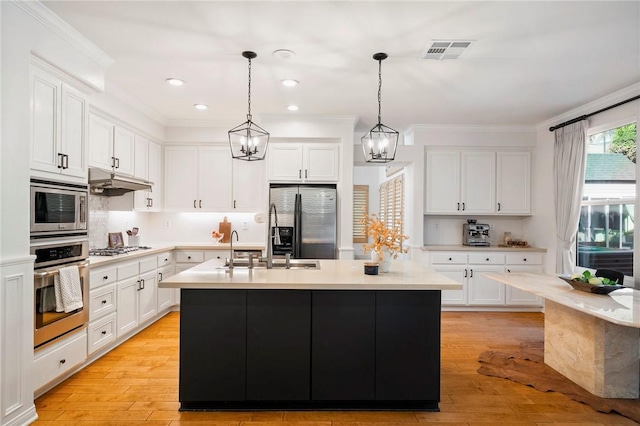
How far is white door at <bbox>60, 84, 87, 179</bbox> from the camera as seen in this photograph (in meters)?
2.76

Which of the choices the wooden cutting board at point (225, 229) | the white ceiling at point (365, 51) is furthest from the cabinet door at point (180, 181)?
the white ceiling at point (365, 51)

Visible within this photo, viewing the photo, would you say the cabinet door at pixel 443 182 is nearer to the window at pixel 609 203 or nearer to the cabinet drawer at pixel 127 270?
the window at pixel 609 203

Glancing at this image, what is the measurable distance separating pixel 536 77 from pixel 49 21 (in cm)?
392

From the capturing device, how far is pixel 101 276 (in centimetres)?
338

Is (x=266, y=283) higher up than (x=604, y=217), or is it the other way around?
(x=604, y=217)

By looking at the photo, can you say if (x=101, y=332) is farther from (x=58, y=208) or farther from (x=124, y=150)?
(x=124, y=150)

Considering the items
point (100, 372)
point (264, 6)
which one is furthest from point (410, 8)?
point (100, 372)

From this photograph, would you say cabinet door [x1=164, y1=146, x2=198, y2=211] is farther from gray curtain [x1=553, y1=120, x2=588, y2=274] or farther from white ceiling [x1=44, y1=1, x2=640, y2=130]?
gray curtain [x1=553, y1=120, x2=588, y2=274]

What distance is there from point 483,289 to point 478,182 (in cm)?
151

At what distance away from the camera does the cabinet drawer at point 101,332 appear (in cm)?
324

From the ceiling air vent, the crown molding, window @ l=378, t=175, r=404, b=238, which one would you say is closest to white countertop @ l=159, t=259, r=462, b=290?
the ceiling air vent

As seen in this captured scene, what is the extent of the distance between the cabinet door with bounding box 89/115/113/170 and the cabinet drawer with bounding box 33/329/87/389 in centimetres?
170

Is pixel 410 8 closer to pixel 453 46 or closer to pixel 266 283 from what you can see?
pixel 453 46

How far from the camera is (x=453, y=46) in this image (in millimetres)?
2895
